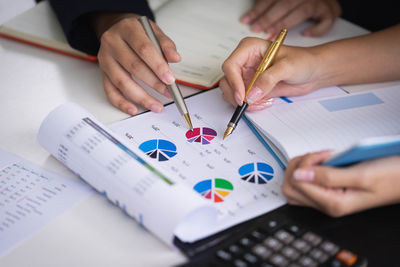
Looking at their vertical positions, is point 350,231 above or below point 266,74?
below

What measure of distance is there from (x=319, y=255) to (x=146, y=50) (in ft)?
1.53

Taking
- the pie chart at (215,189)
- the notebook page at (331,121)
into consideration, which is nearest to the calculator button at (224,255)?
the pie chart at (215,189)

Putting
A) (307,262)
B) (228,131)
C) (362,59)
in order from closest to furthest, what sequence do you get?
1. (307,262)
2. (228,131)
3. (362,59)

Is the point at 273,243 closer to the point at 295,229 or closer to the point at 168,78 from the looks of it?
the point at 295,229

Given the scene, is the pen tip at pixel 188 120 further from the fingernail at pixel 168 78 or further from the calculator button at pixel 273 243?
the calculator button at pixel 273 243

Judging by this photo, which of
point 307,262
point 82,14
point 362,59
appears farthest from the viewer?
point 82,14

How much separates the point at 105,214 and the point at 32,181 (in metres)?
0.14

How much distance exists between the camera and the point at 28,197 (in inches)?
25.7

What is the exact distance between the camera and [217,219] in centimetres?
60

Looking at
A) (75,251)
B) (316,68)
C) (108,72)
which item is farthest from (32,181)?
(316,68)

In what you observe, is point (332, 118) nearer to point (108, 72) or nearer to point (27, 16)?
point (108, 72)

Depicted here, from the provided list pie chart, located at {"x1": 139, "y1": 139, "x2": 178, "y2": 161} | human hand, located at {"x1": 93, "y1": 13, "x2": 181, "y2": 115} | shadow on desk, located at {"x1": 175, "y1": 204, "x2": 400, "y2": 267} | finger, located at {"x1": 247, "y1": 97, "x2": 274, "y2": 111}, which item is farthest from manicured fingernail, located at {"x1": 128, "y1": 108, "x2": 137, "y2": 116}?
shadow on desk, located at {"x1": 175, "y1": 204, "x2": 400, "y2": 267}

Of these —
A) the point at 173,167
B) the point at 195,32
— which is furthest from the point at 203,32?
the point at 173,167

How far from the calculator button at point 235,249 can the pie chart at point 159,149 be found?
21cm
